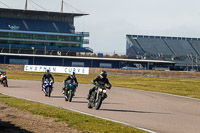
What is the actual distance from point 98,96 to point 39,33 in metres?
82.0

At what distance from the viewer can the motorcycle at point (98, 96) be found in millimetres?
15453

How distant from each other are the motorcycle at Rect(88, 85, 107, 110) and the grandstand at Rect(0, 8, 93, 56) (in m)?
73.8

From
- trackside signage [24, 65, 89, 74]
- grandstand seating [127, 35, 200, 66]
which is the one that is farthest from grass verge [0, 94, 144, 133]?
grandstand seating [127, 35, 200, 66]

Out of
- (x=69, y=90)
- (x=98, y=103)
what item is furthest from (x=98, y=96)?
(x=69, y=90)

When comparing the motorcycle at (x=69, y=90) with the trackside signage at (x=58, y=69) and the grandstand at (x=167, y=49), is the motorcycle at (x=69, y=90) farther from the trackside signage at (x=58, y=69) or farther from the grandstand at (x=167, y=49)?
the grandstand at (x=167, y=49)

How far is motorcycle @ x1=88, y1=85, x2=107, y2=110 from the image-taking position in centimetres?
1545

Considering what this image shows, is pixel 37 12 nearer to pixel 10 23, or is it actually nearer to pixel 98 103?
pixel 10 23

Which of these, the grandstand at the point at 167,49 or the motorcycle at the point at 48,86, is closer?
the motorcycle at the point at 48,86

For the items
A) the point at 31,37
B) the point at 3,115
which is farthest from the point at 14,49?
the point at 3,115

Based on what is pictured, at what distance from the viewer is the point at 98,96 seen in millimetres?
15586

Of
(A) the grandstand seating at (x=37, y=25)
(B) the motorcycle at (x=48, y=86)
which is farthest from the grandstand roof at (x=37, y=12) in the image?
(B) the motorcycle at (x=48, y=86)

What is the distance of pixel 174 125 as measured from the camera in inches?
463

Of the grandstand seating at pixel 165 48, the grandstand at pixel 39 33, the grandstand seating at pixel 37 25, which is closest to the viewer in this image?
the grandstand at pixel 39 33

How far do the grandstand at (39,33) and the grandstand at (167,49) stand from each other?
12774mm
